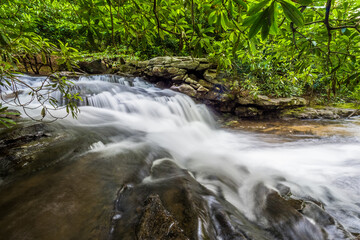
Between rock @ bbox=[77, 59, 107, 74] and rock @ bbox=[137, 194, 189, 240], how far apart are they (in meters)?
9.55

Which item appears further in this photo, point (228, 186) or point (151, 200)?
point (228, 186)

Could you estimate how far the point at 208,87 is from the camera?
7.77 metres

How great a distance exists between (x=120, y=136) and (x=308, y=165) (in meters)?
4.03

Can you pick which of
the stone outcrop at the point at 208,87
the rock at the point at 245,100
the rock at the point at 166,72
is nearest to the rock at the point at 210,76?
the stone outcrop at the point at 208,87

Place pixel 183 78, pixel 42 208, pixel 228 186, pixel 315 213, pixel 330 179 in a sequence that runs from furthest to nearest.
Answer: pixel 183 78 → pixel 330 179 → pixel 228 186 → pixel 315 213 → pixel 42 208

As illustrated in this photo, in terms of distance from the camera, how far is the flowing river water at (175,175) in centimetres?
131

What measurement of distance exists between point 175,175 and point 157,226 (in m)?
0.94

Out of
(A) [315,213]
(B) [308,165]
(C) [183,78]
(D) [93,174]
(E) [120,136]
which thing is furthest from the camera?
(C) [183,78]

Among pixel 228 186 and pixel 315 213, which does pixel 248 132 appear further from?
pixel 315 213

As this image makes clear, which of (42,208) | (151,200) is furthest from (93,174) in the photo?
(151,200)

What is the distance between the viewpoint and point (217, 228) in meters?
1.39

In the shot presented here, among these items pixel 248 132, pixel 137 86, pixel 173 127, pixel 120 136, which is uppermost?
pixel 137 86

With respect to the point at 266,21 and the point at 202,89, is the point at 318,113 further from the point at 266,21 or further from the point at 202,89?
the point at 266,21

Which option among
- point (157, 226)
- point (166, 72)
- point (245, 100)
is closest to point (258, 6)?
point (157, 226)
